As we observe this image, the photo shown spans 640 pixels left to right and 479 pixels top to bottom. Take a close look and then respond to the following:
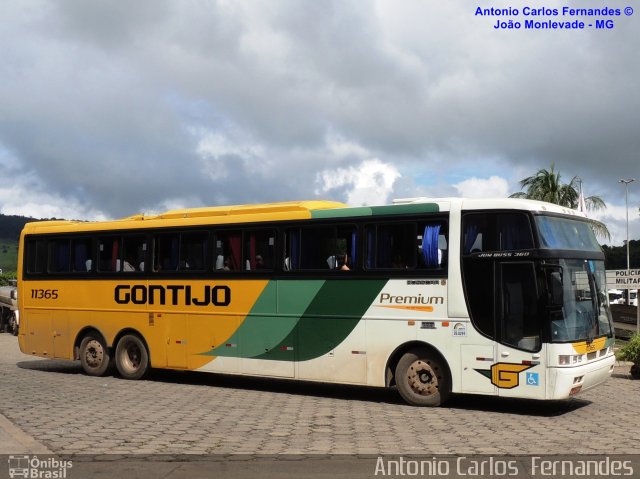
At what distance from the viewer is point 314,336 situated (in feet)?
45.2

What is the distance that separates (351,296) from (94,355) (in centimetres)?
710

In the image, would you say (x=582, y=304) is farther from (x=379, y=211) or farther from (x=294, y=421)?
(x=294, y=421)

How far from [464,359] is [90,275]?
30.1 feet

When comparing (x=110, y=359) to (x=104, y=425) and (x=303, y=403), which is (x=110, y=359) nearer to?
(x=303, y=403)

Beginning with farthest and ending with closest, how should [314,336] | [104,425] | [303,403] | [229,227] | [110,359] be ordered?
[110,359] < [229,227] < [314,336] < [303,403] < [104,425]

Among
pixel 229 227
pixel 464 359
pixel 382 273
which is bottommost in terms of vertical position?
pixel 464 359

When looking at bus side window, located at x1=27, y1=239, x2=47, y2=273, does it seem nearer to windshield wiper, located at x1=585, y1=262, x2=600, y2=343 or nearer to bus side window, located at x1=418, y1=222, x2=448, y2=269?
bus side window, located at x1=418, y1=222, x2=448, y2=269

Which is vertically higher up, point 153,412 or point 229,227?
point 229,227

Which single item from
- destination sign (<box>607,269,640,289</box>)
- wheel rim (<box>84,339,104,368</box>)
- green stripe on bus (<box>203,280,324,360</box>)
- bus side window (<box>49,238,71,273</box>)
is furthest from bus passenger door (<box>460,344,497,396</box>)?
bus side window (<box>49,238,71,273</box>)

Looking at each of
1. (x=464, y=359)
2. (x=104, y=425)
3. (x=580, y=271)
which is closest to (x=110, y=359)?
(x=104, y=425)

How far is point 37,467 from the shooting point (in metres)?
7.65

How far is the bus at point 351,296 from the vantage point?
11.6 m

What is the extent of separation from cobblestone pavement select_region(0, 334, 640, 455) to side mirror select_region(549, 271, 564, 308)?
1.71 m

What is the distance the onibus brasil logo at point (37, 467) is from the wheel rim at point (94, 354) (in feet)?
30.3
